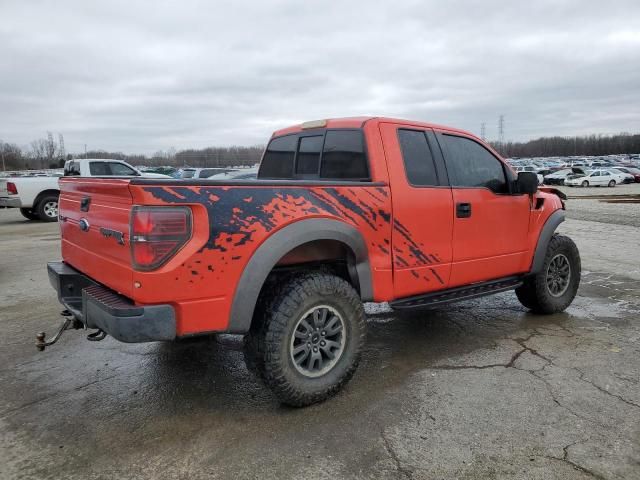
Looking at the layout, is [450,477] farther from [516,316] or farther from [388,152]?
[516,316]

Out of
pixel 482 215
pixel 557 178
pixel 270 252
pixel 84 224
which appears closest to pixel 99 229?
pixel 84 224

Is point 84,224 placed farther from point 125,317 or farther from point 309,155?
point 309,155

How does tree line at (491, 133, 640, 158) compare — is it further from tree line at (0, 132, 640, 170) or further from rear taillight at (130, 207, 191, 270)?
rear taillight at (130, 207, 191, 270)

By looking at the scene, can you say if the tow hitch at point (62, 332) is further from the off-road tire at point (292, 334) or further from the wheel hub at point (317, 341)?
the wheel hub at point (317, 341)

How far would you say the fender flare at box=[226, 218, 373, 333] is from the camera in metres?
2.93

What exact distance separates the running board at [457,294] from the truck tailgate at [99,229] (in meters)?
1.97

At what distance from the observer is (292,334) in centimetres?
312

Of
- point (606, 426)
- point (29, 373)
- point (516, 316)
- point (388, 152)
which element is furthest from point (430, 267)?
point (29, 373)

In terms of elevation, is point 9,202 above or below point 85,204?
below

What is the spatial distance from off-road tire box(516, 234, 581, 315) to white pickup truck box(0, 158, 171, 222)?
10951 millimetres

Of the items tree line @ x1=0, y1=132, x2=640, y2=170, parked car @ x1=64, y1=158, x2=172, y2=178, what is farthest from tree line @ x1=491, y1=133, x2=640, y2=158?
parked car @ x1=64, y1=158, x2=172, y2=178

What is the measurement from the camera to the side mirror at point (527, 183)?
179 inches

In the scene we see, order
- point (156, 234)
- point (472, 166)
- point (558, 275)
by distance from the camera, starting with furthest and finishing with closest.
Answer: point (558, 275) < point (472, 166) < point (156, 234)

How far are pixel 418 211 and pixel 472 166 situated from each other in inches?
38.6
